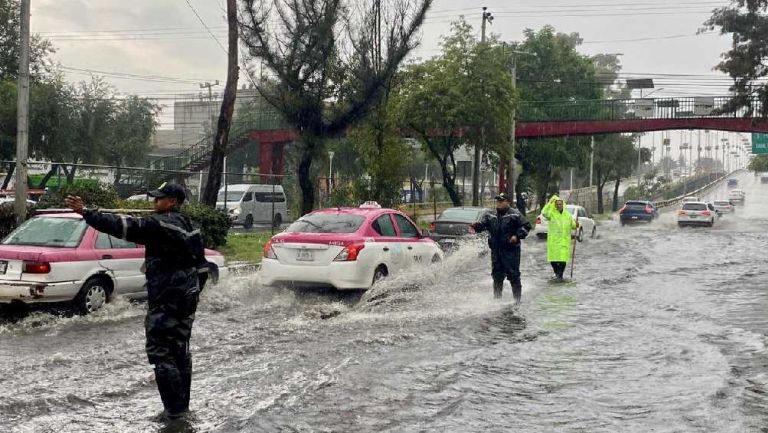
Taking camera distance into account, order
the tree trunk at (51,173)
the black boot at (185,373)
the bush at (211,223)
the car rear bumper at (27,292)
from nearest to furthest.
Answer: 1. the black boot at (185,373)
2. the car rear bumper at (27,292)
3. the bush at (211,223)
4. the tree trunk at (51,173)

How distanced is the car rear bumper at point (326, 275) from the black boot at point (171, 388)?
5996mm

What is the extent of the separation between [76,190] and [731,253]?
63.8 feet

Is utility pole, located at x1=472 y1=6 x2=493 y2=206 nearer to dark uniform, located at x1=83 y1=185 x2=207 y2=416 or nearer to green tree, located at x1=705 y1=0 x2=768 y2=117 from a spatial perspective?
green tree, located at x1=705 y1=0 x2=768 y2=117

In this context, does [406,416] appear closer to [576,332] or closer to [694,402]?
[694,402]

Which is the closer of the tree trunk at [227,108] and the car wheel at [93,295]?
the car wheel at [93,295]

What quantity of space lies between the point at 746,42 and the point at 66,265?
31.3 m

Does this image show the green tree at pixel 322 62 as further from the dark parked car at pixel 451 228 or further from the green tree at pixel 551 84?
the green tree at pixel 551 84

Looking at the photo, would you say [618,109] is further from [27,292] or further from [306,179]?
[27,292]

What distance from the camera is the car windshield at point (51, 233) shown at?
10.8 metres

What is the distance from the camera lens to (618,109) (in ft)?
157

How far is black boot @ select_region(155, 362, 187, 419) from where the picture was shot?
600cm

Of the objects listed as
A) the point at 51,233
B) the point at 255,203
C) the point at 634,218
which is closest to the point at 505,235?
the point at 51,233

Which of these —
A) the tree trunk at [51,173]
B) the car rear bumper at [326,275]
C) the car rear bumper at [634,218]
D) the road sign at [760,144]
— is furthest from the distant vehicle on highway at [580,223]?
the road sign at [760,144]

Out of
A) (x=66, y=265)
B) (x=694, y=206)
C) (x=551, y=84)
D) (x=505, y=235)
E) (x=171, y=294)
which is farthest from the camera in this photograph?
(x=551, y=84)
